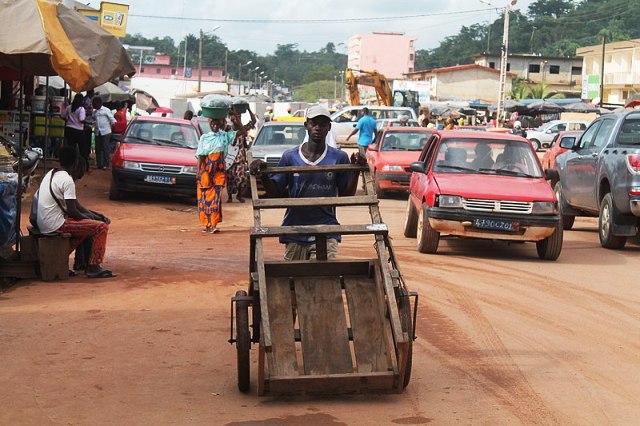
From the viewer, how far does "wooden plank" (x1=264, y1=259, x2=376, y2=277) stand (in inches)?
269

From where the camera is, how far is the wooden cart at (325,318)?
618 cm

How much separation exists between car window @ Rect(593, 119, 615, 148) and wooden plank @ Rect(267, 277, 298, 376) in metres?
10.3

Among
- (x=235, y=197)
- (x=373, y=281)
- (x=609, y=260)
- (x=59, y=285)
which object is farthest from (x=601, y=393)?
(x=235, y=197)

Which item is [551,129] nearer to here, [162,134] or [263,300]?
[162,134]

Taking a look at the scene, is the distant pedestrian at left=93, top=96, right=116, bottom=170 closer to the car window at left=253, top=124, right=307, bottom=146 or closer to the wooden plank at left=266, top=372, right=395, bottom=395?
the car window at left=253, top=124, right=307, bottom=146

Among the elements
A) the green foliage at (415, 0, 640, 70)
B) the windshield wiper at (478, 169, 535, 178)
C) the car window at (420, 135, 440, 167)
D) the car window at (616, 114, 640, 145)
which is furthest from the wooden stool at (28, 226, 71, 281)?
the green foliage at (415, 0, 640, 70)

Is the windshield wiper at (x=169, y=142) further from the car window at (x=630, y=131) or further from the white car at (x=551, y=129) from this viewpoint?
the white car at (x=551, y=129)

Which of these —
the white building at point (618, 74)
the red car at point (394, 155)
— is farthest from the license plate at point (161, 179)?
the white building at point (618, 74)

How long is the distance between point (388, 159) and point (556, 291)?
460 inches

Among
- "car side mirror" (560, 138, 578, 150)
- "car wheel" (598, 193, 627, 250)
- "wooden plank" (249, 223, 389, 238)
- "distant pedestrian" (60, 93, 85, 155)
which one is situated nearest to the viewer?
"wooden plank" (249, 223, 389, 238)

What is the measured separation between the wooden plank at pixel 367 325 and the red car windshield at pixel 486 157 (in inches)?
299

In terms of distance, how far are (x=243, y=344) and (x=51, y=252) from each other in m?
5.05

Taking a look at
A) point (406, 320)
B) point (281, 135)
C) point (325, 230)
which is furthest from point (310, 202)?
point (281, 135)

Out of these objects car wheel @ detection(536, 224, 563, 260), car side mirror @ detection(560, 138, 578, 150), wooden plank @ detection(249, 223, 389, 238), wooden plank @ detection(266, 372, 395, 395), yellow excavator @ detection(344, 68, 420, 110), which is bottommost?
wooden plank @ detection(266, 372, 395, 395)
